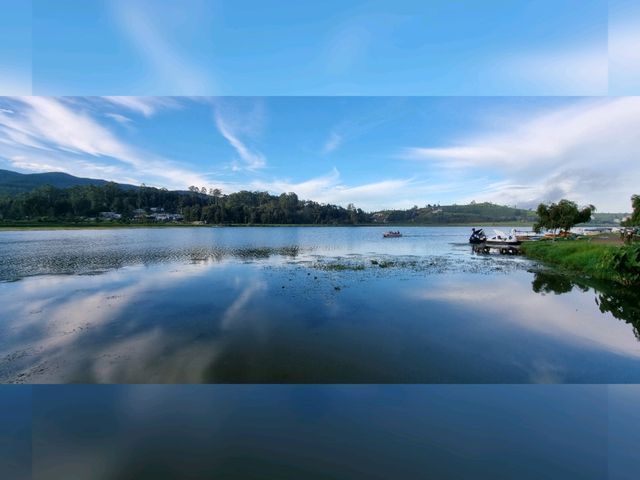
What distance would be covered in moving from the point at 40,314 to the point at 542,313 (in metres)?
18.2

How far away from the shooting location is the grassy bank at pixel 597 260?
1650 cm

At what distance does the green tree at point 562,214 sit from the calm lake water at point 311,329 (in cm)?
2380

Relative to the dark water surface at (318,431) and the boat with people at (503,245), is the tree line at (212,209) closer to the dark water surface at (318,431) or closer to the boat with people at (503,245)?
the boat with people at (503,245)

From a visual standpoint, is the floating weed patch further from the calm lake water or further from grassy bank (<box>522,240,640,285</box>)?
grassy bank (<box>522,240,640,285</box>)

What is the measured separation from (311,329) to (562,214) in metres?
39.7

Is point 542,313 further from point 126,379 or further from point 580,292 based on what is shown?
point 126,379

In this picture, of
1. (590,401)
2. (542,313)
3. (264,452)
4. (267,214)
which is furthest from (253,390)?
(267,214)

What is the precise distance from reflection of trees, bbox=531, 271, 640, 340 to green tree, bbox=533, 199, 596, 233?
2143cm

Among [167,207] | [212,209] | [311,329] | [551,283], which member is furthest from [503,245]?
[167,207]

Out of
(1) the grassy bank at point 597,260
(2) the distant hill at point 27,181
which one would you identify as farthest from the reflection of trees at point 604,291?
(2) the distant hill at point 27,181

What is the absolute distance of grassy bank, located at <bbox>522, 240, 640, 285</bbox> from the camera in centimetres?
1650

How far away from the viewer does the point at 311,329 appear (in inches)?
407

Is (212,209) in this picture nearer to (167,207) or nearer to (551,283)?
(167,207)

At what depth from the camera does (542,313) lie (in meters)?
12.6
